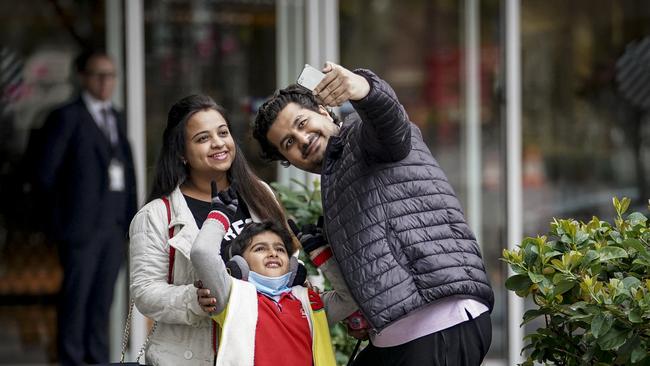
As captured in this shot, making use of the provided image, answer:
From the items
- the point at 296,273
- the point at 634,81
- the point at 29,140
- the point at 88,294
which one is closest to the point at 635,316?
the point at 296,273

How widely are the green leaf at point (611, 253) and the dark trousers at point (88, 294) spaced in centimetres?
382

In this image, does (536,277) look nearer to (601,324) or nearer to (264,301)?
(601,324)

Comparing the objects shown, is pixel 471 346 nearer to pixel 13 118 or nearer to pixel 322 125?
pixel 322 125

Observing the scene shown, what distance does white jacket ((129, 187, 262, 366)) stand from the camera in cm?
316

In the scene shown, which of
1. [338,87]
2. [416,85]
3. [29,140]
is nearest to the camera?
[338,87]

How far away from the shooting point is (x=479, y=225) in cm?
749

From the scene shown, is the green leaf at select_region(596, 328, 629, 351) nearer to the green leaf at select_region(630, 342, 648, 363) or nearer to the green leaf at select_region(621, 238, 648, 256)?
the green leaf at select_region(630, 342, 648, 363)

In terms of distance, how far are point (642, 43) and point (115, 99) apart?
3.92 metres

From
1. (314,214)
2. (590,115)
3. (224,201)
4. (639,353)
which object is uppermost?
(590,115)

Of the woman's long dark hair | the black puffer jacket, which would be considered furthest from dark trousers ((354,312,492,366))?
the woman's long dark hair

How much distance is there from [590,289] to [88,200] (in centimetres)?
391

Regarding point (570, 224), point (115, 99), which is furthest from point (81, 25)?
point (570, 224)

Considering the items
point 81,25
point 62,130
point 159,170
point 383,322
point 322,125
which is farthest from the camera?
point 81,25

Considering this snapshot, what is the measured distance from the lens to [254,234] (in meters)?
3.17
